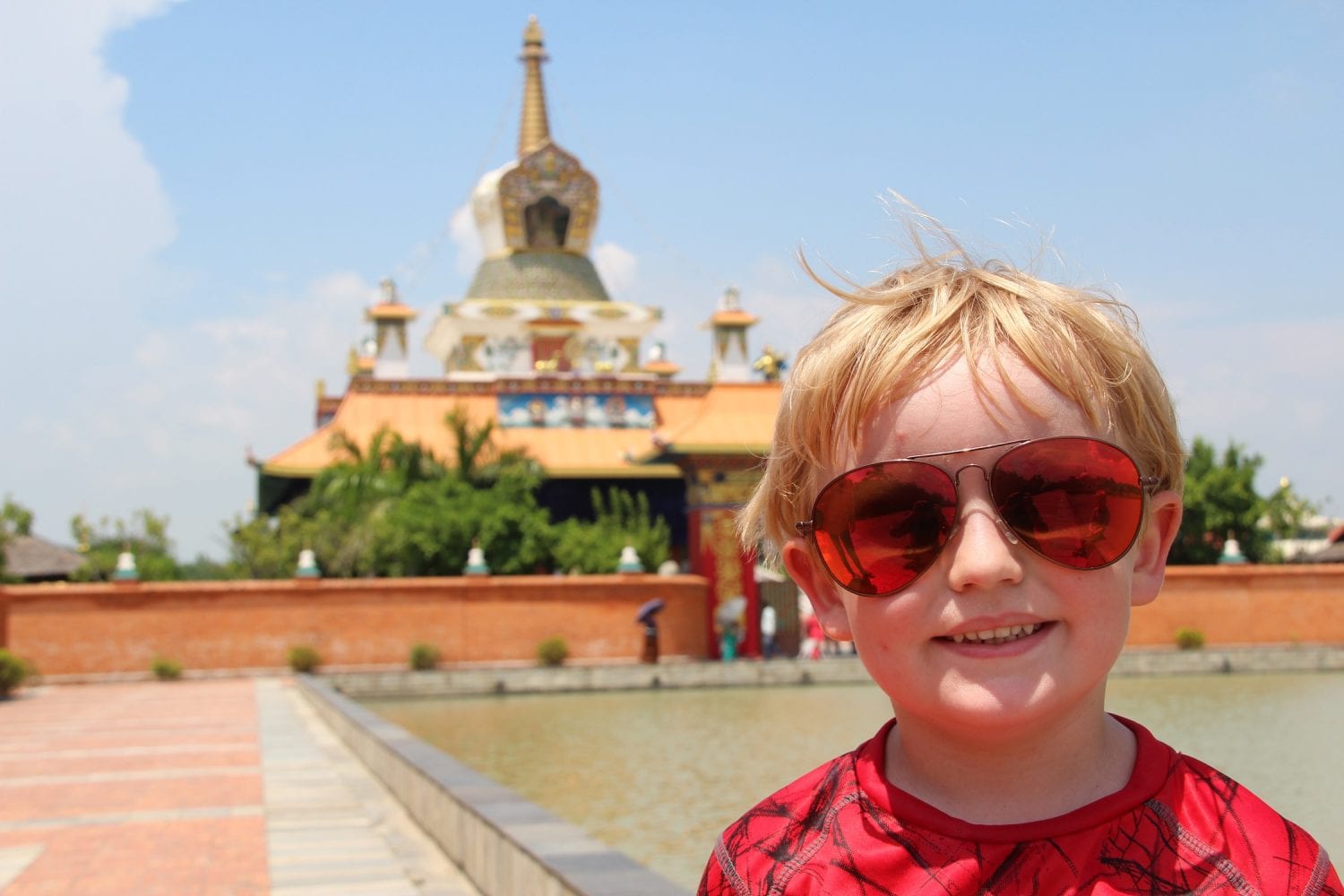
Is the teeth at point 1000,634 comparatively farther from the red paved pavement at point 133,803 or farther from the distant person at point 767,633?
the distant person at point 767,633

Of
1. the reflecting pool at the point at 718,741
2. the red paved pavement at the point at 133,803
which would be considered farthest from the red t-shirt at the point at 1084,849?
the red paved pavement at the point at 133,803

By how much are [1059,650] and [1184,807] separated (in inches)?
8.4

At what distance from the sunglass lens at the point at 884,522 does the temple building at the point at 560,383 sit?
23942mm

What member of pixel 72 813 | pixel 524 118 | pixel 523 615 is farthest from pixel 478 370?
pixel 72 813

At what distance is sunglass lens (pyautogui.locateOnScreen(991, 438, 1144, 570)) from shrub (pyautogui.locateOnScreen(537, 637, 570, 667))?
23103 mm

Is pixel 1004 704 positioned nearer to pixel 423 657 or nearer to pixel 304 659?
pixel 423 657

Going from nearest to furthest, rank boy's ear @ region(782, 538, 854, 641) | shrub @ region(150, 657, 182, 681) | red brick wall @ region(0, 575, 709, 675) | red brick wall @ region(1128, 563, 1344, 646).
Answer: boy's ear @ region(782, 538, 854, 641), shrub @ region(150, 657, 182, 681), red brick wall @ region(0, 575, 709, 675), red brick wall @ region(1128, 563, 1344, 646)

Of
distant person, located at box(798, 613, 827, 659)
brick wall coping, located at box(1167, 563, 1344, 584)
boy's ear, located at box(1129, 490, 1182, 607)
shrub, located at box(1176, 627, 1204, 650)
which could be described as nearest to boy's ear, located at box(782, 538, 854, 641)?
boy's ear, located at box(1129, 490, 1182, 607)

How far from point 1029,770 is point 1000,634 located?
0.16 metres

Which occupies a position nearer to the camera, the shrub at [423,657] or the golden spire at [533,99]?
the shrub at [423,657]

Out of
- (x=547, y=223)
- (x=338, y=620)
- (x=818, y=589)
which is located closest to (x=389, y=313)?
(x=547, y=223)

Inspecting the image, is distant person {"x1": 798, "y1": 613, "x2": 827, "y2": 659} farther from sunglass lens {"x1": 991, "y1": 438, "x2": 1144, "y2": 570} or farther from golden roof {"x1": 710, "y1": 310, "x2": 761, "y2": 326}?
sunglass lens {"x1": 991, "y1": 438, "x2": 1144, "y2": 570}

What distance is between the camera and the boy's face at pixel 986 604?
1.73 metres

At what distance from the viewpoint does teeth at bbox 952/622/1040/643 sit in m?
1.76
